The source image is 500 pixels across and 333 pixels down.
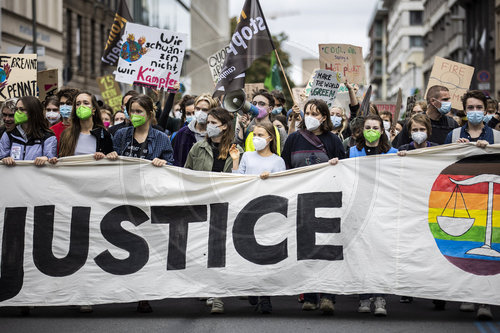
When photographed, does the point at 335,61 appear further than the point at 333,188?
Yes

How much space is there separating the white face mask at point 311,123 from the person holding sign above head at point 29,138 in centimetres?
233

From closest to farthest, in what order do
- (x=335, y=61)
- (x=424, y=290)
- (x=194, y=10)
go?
1. (x=424, y=290)
2. (x=335, y=61)
3. (x=194, y=10)

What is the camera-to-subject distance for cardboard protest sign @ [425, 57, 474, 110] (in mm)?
13070

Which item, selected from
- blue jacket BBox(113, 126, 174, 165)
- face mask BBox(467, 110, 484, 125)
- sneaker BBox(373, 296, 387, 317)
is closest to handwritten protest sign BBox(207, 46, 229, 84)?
blue jacket BBox(113, 126, 174, 165)

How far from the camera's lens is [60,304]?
8.38m

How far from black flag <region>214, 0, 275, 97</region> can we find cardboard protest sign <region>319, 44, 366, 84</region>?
6.34 feet

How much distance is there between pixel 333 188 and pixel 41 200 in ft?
8.52

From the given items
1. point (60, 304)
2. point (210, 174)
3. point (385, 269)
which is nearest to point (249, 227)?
point (210, 174)

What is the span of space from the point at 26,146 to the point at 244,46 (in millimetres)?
3159

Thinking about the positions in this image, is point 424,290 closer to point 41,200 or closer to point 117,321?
point 117,321

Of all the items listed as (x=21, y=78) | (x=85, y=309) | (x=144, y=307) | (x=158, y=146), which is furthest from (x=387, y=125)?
(x=85, y=309)

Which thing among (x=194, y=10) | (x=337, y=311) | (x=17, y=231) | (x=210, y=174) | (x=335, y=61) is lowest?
(x=337, y=311)

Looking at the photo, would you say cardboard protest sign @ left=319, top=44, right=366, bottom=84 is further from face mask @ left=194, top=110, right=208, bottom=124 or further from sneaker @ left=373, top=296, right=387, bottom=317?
sneaker @ left=373, top=296, right=387, bottom=317

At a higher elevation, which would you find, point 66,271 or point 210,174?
point 210,174
